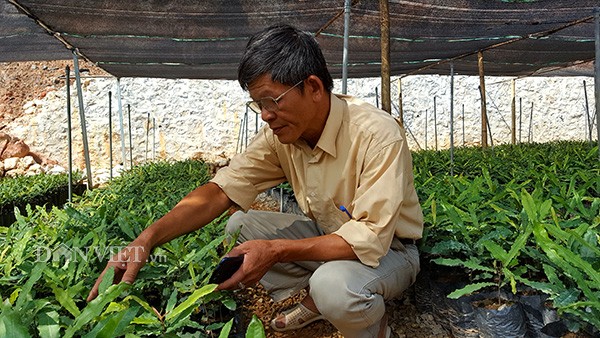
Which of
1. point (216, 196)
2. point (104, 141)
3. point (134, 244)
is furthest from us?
point (104, 141)

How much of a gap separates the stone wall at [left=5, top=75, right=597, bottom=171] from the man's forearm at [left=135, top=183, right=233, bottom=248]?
39.1ft

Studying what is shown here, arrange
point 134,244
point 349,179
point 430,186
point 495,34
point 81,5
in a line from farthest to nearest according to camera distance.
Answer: point 495,34
point 81,5
point 430,186
point 349,179
point 134,244

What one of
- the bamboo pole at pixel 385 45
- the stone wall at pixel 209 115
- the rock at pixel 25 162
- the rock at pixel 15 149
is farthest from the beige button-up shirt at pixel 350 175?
the rock at pixel 15 149

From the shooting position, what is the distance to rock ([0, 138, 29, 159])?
1292 centimetres

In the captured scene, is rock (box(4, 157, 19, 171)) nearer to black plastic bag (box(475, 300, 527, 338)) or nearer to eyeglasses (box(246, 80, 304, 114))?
eyeglasses (box(246, 80, 304, 114))

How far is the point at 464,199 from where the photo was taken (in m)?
2.68

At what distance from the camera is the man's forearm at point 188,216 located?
175cm

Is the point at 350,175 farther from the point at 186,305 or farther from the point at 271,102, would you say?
the point at 186,305

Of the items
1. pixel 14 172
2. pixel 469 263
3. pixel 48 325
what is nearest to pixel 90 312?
pixel 48 325

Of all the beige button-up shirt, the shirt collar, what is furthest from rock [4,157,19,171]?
the shirt collar

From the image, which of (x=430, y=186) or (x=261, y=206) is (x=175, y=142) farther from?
(x=430, y=186)

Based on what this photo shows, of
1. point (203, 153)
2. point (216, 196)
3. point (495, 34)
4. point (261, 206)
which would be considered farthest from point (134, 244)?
point (203, 153)

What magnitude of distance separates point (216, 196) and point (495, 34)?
4.47 meters

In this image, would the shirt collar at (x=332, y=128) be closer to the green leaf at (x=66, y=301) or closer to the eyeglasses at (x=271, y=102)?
the eyeglasses at (x=271, y=102)
